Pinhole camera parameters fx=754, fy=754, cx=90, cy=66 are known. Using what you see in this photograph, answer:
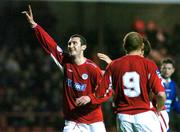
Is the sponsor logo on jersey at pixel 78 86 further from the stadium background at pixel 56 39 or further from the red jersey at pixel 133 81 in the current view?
the stadium background at pixel 56 39

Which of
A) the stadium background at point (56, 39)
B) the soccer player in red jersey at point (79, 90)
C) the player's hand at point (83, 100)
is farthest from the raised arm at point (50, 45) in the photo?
the stadium background at point (56, 39)

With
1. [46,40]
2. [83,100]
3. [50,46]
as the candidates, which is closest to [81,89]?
[83,100]

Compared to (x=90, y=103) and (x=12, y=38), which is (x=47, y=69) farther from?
(x=90, y=103)

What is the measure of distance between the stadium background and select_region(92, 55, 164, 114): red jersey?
912cm

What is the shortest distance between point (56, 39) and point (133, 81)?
1063cm

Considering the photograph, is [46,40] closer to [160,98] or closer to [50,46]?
[50,46]

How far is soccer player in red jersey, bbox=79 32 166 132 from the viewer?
8.94 meters

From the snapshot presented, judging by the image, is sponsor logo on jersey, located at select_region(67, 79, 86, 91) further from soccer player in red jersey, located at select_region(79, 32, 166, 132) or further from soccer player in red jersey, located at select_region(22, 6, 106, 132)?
soccer player in red jersey, located at select_region(79, 32, 166, 132)

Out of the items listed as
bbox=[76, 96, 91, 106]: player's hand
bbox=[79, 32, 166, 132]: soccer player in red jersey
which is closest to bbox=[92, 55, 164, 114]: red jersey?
bbox=[79, 32, 166, 132]: soccer player in red jersey

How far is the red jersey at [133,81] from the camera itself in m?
8.94

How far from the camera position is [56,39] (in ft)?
63.8

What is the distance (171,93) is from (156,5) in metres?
8.61

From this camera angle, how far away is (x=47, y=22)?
63.8 feet

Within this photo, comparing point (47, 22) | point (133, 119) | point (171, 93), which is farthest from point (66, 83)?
point (47, 22)
